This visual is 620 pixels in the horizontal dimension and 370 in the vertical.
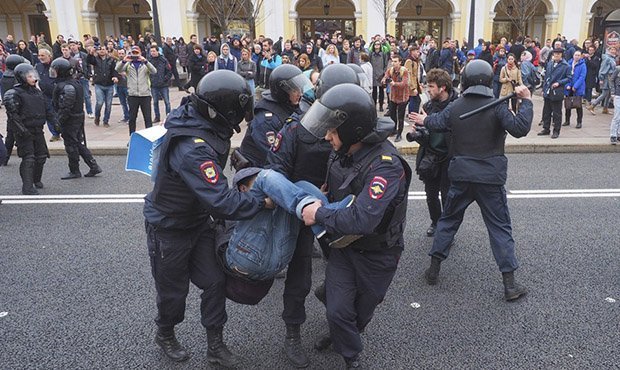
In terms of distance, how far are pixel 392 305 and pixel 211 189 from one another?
6.41 feet

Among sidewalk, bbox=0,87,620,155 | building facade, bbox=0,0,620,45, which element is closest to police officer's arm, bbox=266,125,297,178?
sidewalk, bbox=0,87,620,155

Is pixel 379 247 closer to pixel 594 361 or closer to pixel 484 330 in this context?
pixel 484 330

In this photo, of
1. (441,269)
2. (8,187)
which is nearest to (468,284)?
(441,269)

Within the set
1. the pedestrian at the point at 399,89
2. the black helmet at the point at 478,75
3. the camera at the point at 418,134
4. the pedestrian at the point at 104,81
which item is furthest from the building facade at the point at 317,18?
the black helmet at the point at 478,75

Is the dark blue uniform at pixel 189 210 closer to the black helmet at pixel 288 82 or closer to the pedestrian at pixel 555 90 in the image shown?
the black helmet at pixel 288 82

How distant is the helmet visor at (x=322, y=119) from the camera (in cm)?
272

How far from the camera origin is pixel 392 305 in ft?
13.3

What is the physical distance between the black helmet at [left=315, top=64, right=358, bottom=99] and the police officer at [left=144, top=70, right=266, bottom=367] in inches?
32.5

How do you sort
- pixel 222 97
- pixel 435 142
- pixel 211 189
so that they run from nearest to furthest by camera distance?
pixel 211 189 → pixel 222 97 → pixel 435 142

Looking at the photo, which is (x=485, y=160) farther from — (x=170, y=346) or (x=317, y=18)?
(x=317, y=18)

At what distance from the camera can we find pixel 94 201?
6.71 metres

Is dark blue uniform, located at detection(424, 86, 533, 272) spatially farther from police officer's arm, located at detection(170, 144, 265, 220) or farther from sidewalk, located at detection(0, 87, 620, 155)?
sidewalk, located at detection(0, 87, 620, 155)

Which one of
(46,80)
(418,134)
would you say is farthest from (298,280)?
(46,80)

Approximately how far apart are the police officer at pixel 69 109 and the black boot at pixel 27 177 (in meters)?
0.71
